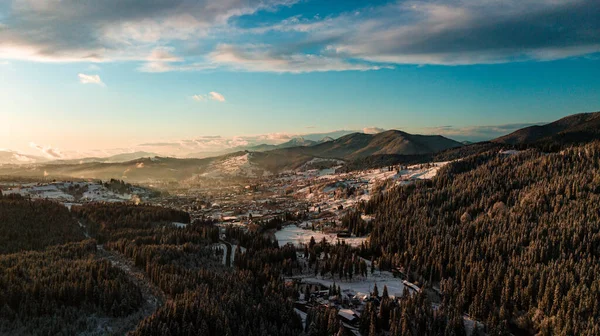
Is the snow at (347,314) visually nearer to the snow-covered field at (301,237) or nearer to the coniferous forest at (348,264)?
the coniferous forest at (348,264)

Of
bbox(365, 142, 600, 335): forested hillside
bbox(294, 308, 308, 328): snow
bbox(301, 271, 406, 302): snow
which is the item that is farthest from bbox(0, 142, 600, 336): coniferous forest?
bbox(301, 271, 406, 302): snow

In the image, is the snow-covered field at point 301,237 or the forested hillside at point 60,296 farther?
the snow-covered field at point 301,237

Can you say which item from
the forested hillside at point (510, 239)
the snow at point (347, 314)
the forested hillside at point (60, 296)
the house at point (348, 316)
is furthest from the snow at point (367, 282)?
the forested hillside at point (60, 296)

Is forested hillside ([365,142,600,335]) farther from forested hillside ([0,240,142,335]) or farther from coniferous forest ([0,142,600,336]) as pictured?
forested hillside ([0,240,142,335])

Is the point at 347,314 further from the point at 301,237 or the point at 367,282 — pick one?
the point at 301,237

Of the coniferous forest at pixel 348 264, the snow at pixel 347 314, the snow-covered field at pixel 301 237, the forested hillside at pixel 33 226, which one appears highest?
the forested hillside at pixel 33 226

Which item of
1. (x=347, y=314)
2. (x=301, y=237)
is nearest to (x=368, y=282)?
(x=347, y=314)
